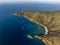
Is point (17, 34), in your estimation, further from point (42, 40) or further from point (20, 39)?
point (42, 40)

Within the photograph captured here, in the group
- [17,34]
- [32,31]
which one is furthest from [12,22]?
[32,31]

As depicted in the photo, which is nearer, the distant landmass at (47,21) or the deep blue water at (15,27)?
the distant landmass at (47,21)

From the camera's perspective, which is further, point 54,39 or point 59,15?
point 59,15

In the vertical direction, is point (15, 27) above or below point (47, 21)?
below

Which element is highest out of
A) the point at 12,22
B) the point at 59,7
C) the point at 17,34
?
the point at 59,7
